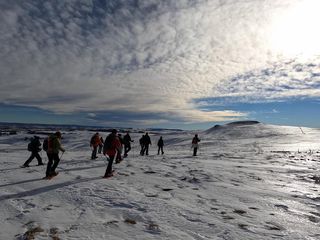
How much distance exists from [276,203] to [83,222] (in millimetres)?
5712

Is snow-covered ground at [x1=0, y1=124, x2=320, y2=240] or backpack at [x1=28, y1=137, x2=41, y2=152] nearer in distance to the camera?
snow-covered ground at [x1=0, y1=124, x2=320, y2=240]

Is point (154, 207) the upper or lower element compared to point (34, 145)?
lower

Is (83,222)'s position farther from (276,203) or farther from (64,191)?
(276,203)

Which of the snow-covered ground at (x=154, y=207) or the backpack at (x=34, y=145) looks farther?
the backpack at (x=34, y=145)

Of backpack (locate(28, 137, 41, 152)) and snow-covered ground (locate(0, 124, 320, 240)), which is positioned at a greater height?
backpack (locate(28, 137, 41, 152))

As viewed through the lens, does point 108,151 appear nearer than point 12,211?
No

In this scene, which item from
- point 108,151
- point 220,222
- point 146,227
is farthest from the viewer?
point 108,151

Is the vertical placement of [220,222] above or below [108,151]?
below

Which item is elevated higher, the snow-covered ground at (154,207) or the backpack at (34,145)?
the backpack at (34,145)

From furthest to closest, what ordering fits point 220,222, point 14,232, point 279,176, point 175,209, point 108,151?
point 279,176, point 108,151, point 175,209, point 220,222, point 14,232

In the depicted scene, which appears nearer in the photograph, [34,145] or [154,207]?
[154,207]

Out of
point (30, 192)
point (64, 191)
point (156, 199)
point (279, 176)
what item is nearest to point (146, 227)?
point (156, 199)

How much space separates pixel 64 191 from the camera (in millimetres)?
9883

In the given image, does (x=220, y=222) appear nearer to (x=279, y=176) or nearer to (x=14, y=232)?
(x=14, y=232)
